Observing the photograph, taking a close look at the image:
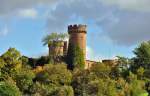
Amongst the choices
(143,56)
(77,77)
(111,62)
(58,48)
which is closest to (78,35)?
(58,48)

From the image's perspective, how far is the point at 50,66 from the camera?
93188 millimetres

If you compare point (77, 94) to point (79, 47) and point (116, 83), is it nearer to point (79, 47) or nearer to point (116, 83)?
point (116, 83)

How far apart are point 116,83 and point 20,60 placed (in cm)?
1248

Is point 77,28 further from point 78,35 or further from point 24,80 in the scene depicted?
point 24,80

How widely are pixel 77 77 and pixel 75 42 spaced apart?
10501mm

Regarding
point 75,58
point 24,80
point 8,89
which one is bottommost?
point 8,89

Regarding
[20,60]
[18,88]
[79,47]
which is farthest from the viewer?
[79,47]

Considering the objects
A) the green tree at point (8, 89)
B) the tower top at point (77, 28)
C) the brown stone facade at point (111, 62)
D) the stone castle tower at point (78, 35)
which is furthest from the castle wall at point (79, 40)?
the green tree at point (8, 89)

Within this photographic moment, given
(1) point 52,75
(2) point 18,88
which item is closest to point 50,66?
(1) point 52,75

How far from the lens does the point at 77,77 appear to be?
90812 millimetres

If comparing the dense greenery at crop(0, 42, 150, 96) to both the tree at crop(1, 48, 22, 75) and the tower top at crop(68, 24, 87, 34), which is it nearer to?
the tree at crop(1, 48, 22, 75)

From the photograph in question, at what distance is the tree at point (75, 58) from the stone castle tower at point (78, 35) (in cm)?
93

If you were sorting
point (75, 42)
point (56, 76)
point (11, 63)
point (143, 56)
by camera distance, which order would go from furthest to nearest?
point (75, 42) < point (143, 56) < point (56, 76) < point (11, 63)

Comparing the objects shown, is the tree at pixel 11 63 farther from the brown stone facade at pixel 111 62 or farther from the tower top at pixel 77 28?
the tower top at pixel 77 28
